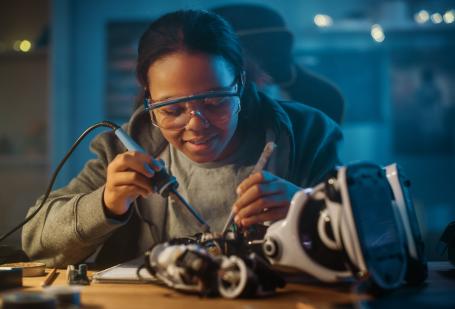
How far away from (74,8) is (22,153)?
0.77 m

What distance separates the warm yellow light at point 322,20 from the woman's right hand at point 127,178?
210cm

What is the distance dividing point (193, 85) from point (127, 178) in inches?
12.1

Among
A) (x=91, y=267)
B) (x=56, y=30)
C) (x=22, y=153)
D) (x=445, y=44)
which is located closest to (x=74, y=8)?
(x=56, y=30)

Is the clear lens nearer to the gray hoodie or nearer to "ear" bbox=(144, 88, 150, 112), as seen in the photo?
"ear" bbox=(144, 88, 150, 112)

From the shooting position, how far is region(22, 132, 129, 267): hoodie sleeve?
134 cm

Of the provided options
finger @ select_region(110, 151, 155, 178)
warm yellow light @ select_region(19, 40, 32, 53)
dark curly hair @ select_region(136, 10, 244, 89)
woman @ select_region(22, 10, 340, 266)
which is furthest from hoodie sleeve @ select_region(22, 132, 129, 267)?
warm yellow light @ select_region(19, 40, 32, 53)

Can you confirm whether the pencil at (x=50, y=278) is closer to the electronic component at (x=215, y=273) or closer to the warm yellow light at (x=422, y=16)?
the electronic component at (x=215, y=273)

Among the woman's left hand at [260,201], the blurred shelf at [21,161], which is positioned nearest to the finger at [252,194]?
the woman's left hand at [260,201]

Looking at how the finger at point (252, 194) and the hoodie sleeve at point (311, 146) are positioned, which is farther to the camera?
the hoodie sleeve at point (311, 146)

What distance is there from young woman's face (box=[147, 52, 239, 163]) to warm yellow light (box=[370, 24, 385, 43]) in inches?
71.6

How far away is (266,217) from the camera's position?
1.26 metres

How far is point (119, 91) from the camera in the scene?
317cm

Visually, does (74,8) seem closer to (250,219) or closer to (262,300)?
(250,219)

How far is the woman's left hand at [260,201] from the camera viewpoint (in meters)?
1.25
